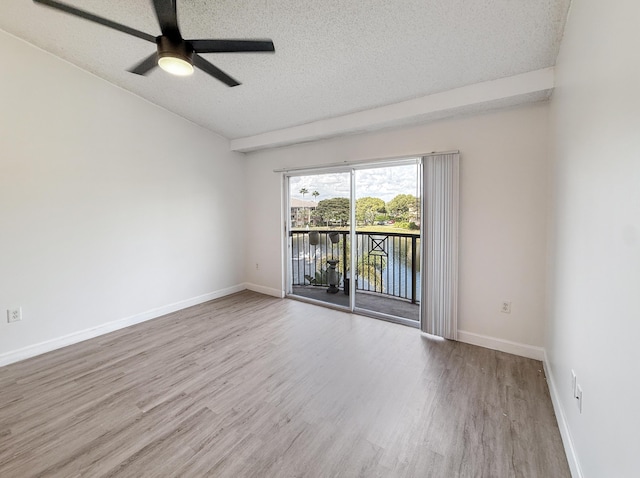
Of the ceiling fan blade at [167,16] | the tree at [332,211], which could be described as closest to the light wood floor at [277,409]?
the tree at [332,211]

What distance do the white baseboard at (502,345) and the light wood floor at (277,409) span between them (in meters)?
0.10

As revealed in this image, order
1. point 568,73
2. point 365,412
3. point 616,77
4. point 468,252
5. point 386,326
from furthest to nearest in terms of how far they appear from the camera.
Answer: point 386,326, point 468,252, point 365,412, point 568,73, point 616,77

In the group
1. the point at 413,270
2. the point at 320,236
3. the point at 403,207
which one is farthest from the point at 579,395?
the point at 320,236

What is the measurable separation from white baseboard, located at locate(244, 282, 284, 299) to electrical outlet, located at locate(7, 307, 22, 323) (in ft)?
9.11

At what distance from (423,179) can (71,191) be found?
374 centimetres

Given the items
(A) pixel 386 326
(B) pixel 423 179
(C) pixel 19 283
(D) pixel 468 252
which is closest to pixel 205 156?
(C) pixel 19 283

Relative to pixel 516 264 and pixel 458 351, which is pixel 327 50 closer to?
pixel 516 264

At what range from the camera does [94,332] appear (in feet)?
9.89

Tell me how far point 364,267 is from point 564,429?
9.66ft

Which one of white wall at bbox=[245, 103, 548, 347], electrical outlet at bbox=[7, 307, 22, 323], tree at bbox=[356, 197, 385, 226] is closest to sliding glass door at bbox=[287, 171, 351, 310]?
tree at bbox=[356, 197, 385, 226]

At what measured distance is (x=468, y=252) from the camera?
9.21 feet

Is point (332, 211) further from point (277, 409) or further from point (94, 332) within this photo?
point (94, 332)

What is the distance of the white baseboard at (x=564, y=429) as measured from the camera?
4.44 feet

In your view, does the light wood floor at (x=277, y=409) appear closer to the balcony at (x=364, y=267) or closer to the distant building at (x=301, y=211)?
the balcony at (x=364, y=267)
